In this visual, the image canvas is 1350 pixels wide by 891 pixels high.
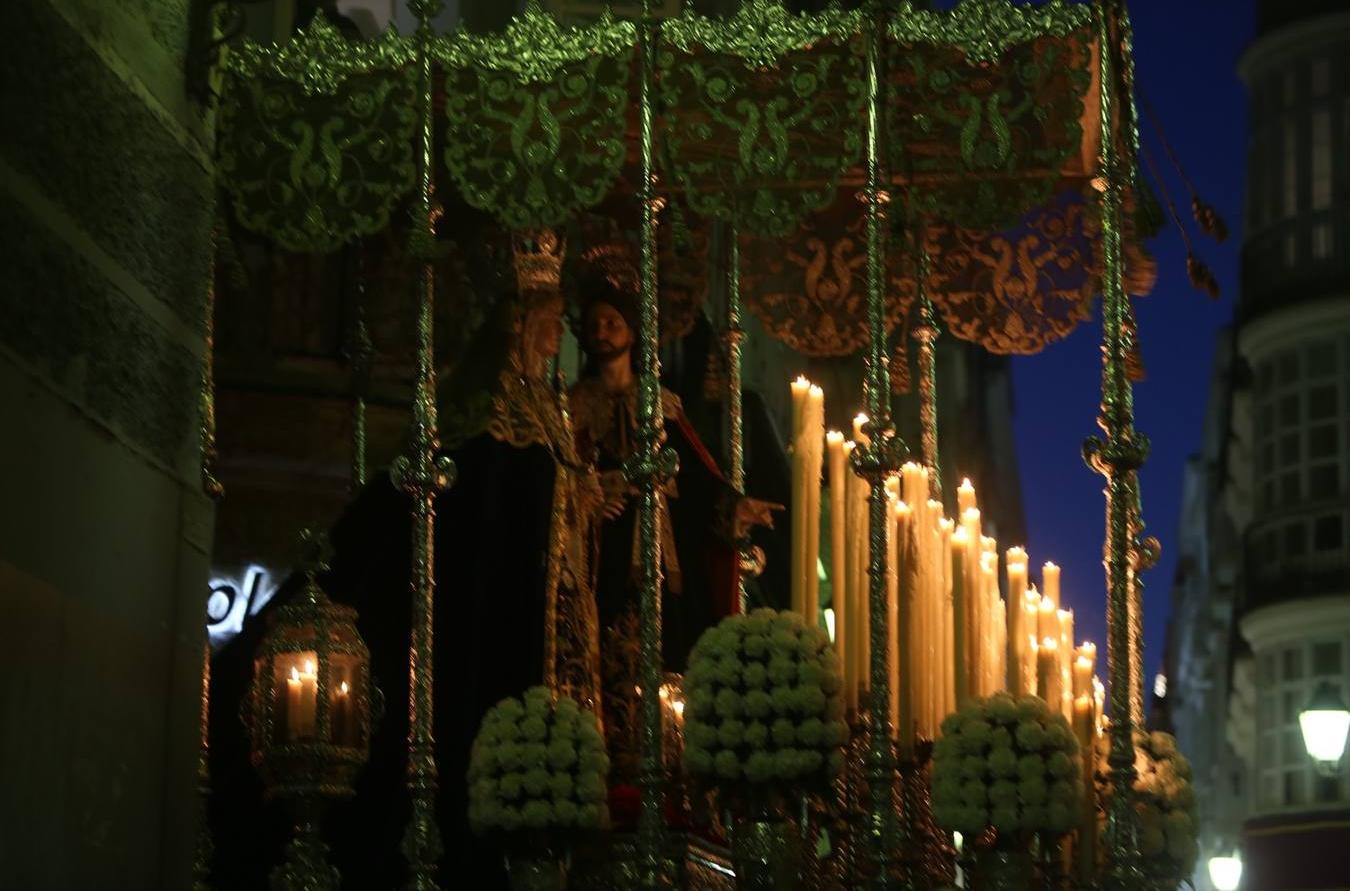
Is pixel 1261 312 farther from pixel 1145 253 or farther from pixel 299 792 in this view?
pixel 299 792

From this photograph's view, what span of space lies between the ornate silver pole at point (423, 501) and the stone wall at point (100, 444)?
0.78 m

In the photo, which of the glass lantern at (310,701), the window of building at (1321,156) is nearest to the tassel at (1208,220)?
the glass lantern at (310,701)

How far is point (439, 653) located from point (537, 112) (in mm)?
1954

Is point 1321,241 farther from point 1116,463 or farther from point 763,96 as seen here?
point 1116,463

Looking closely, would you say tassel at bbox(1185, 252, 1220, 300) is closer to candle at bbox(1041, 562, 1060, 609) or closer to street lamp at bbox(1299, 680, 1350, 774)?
candle at bbox(1041, 562, 1060, 609)

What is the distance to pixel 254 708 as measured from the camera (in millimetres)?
9500

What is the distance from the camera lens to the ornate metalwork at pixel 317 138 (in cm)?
968

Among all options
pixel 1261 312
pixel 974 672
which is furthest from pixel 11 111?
pixel 1261 312

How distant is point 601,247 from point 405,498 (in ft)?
4.96

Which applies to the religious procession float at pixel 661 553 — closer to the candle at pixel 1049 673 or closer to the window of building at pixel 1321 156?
the candle at pixel 1049 673

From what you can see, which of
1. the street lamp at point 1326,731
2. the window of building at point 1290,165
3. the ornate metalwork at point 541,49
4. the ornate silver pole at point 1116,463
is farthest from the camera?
the window of building at point 1290,165

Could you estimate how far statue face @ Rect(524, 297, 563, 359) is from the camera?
10477 mm

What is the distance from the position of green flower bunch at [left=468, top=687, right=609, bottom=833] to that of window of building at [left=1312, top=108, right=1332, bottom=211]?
63.4 ft

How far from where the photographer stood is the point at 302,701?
30.8 ft
